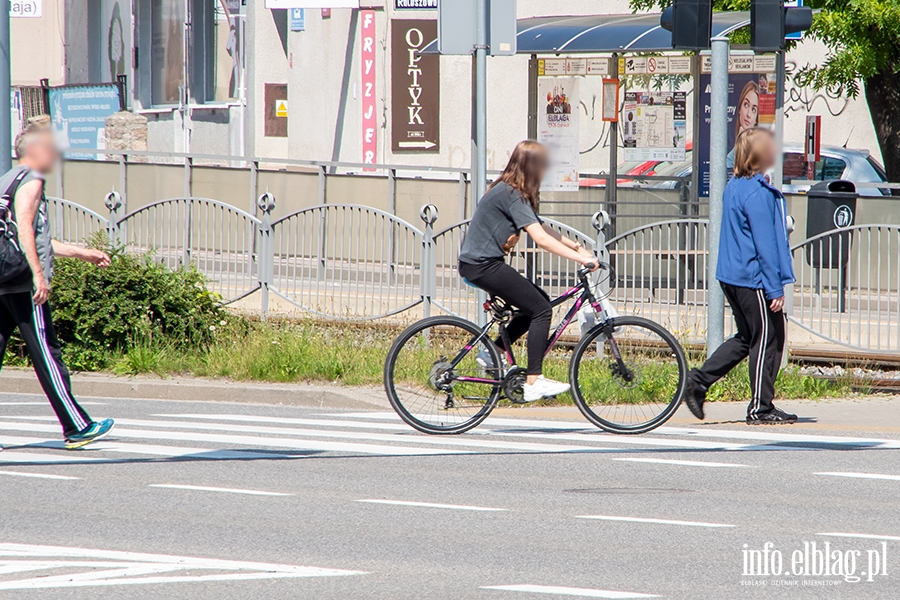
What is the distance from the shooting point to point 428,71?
26.8 m

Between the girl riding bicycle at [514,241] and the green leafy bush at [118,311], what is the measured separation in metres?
4.19

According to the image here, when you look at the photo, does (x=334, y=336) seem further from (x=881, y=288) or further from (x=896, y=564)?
(x=896, y=564)

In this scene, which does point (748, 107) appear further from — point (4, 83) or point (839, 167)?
point (839, 167)

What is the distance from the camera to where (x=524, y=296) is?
901 centimetres

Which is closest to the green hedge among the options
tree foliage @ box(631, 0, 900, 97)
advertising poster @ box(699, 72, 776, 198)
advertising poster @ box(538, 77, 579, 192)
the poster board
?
advertising poster @ box(538, 77, 579, 192)

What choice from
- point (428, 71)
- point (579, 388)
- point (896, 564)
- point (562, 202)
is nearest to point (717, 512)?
point (896, 564)

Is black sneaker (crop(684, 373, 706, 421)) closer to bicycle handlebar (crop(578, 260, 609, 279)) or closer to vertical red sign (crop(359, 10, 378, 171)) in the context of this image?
bicycle handlebar (crop(578, 260, 609, 279))

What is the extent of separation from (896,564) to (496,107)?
22130mm

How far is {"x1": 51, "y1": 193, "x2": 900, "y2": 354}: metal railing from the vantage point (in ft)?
38.7

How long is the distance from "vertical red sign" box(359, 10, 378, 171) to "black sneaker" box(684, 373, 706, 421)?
1786 centimetres

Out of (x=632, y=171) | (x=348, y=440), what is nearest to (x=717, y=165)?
(x=348, y=440)

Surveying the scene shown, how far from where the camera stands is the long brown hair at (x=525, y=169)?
29.6 feet

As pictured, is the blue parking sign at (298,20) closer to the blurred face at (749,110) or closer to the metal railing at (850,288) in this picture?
the blurred face at (749,110)

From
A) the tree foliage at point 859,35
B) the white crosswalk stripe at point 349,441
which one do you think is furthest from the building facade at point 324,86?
the white crosswalk stripe at point 349,441
